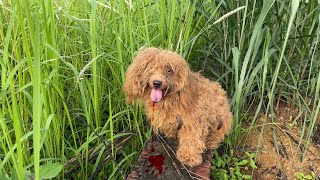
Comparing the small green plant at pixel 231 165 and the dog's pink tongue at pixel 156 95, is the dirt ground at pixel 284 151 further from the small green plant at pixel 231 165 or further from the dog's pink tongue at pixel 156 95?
the dog's pink tongue at pixel 156 95

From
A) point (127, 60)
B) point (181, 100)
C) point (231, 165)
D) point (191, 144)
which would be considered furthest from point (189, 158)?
point (127, 60)

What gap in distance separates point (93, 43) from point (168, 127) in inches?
19.0

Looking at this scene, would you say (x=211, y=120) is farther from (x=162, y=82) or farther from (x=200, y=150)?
(x=162, y=82)

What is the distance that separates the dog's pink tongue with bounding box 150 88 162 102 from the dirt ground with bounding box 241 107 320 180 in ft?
2.22

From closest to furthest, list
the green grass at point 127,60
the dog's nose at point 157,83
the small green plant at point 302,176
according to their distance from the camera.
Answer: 1. the dog's nose at point 157,83
2. the green grass at point 127,60
3. the small green plant at point 302,176

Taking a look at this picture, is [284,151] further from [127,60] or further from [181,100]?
[127,60]

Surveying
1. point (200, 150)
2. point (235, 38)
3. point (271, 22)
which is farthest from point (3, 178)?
point (271, 22)

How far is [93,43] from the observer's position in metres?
1.25

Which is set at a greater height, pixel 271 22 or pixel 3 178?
pixel 271 22

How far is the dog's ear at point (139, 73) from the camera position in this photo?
1.26 meters

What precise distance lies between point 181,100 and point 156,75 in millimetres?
161

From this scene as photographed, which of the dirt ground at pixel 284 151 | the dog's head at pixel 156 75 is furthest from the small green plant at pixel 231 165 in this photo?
the dog's head at pixel 156 75

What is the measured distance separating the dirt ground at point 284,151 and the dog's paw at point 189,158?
41 cm

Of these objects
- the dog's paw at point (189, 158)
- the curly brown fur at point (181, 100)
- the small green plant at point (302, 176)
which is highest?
the curly brown fur at point (181, 100)
